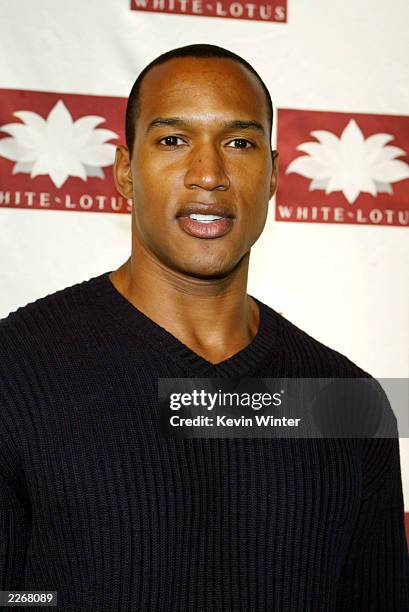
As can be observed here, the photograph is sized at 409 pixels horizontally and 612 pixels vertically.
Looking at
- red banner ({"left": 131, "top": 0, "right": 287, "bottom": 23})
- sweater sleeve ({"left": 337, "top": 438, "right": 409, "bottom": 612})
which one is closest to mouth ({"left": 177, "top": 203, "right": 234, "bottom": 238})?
sweater sleeve ({"left": 337, "top": 438, "right": 409, "bottom": 612})

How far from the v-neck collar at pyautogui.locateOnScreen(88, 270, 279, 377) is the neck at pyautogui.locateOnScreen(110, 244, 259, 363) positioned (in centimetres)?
1

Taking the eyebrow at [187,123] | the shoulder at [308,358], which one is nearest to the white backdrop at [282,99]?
the shoulder at [308,358]

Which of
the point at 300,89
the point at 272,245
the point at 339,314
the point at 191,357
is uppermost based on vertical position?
the point at 300,89

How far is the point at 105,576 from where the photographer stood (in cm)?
94

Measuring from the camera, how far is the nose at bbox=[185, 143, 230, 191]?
1010 mm

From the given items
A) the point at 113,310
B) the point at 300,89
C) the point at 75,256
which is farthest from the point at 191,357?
the point at 300,89

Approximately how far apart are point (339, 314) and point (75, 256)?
476mm

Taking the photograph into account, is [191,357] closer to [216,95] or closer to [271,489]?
[271,489]

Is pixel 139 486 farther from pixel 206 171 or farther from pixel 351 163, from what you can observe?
pixel 351 163

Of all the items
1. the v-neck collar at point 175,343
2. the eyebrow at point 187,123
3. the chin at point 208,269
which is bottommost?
the v-neck collar at point 175,343

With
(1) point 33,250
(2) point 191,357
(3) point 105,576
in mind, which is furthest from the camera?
(1) point 33,250

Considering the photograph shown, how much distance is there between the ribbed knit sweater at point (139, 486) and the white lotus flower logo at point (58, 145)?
0.50 metres

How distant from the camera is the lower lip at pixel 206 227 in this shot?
102cm

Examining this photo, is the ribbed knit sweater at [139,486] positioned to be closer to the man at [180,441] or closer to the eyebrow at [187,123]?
the man at [180,441]
